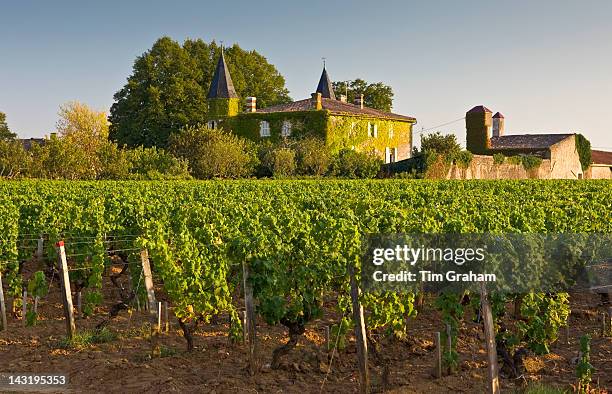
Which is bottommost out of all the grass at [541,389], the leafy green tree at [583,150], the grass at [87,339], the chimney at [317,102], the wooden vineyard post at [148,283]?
the grass at [541,389]

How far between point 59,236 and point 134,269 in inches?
67.9

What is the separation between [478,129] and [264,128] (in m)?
22.3

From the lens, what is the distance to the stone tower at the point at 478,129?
205 ft

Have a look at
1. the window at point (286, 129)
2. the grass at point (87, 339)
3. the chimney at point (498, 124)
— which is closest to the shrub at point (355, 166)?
the window at point (286, 129)

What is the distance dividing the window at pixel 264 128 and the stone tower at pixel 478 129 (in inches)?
863

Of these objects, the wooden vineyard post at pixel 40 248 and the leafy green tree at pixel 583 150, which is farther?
the leafy green tree at pixel 583 150

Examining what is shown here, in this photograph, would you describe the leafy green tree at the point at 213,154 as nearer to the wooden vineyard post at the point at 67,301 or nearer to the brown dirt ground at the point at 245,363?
the brown dirt ground at the point at 245,363

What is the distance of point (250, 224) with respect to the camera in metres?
10.4

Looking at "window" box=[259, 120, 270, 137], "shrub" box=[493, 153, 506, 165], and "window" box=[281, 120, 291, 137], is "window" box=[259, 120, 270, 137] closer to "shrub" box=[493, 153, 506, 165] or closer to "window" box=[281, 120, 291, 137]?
"window" box=[281, 120, 291, 137]

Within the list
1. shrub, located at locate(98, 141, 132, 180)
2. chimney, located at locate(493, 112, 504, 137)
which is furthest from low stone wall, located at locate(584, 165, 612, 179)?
shrub, located at locate(98, 141, 132, 180)

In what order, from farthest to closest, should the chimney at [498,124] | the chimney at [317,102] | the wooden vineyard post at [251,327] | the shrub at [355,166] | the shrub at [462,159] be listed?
the chimney at [498,124] → the chimney at [317,102] → the shrub at [462,159] → the shrub at [355,166] → the wooden vineyard post at [251,327]

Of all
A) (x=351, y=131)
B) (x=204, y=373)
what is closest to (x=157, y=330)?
(x=204, y=373)

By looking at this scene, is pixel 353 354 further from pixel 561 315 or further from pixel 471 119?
pixel 471 119

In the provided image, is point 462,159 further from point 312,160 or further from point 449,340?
point 449,340
